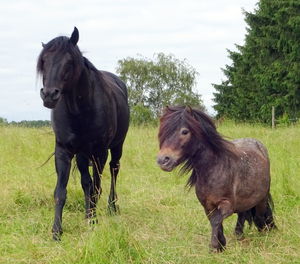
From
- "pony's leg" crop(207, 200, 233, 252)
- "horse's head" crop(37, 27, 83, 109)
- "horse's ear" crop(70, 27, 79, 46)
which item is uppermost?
"horse's ear" crop(70, 27, 79, 46)

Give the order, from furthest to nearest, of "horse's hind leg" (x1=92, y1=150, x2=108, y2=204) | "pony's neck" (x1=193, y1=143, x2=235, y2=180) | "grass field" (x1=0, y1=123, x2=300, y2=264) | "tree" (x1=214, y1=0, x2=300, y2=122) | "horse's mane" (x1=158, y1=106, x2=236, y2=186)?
1. "tree" (x1=214, y1=0, x2=300, y2=122)
2. "horse's hind leg" (x1=92, y1=150, x2=108, y2=204)
3. "pony's neck" (x1=193, y1=143, x2=235, y2=180)
4. "horse's mane" (x1=158, y1=106, x2=236, y2=186)
5. "grass field" (x1=0, y1=123, x2=300, y2=264)

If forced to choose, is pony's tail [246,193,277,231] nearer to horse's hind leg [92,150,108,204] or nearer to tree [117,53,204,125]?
horse's hind leg [92,150,108,204]

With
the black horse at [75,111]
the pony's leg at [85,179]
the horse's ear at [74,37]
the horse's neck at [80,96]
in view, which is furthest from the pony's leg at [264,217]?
the horse's ear at [74,37]

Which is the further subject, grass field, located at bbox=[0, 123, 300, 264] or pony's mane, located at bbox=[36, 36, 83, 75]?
pony's mane, located at bbox=[36, 36, 83, 75]

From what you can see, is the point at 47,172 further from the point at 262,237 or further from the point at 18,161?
the point at 262,237

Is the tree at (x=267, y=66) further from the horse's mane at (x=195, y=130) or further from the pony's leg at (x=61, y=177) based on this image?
the horse's mane at (x=195, y=130)

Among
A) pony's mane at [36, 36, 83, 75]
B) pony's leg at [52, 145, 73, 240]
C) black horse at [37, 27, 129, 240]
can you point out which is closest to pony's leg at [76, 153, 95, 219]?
black horse at [37, 27, 129, 240]

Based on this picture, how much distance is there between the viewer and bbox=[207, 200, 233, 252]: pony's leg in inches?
156

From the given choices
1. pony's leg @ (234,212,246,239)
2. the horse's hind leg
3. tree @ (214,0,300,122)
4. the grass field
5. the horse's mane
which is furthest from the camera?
tree @ (214,0,300,122)

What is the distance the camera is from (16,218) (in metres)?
5.32

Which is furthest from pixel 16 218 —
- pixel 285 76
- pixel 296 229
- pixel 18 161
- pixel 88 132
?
pixel 285 76

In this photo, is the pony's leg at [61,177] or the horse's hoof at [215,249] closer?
the horse's hoof at [215,249]

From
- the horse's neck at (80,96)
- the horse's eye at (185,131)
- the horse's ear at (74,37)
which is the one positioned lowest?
the horse's eye at (185,131)

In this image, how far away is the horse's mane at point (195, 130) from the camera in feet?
12.9
